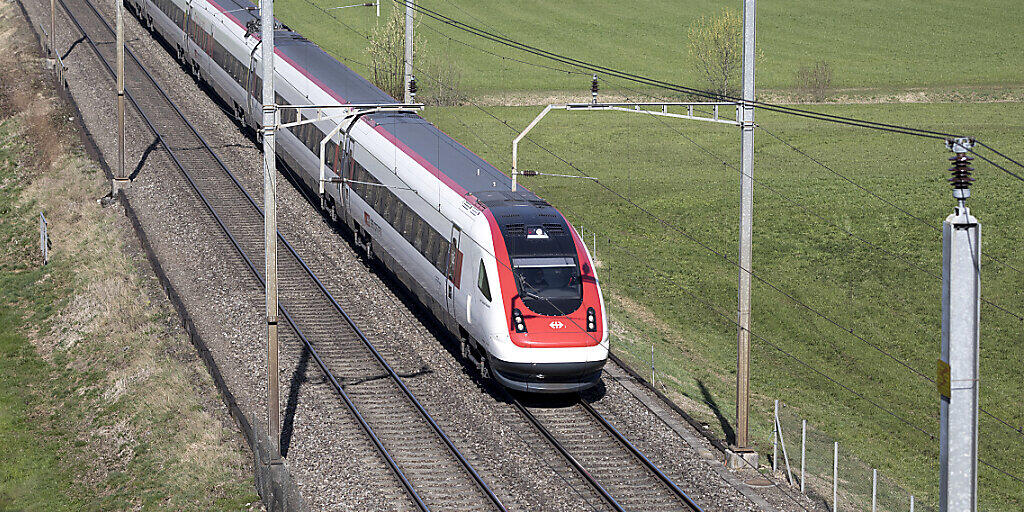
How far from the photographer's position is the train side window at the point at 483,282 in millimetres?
22236

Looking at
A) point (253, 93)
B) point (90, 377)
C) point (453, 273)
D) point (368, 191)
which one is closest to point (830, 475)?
point (453, 273)

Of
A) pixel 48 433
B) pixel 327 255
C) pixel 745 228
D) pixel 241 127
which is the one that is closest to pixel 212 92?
pixel 241 127

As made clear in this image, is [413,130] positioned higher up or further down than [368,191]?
higher up

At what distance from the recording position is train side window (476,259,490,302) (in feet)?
73.0

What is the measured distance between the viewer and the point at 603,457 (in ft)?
68.7

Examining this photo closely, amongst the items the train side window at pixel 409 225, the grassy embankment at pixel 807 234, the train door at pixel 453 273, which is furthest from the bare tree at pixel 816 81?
the train door at pixel 453 273

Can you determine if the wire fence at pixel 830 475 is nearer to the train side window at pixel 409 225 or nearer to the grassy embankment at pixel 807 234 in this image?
the grassy embankment at pixel 807 234

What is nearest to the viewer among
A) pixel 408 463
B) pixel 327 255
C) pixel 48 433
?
pixel 408 463

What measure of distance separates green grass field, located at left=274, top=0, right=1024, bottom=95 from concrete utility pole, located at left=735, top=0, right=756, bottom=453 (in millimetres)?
55792

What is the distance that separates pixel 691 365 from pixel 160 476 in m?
14.7

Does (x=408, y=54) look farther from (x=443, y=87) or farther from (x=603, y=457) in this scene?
(x=443, y=87)

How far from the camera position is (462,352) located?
24.3m

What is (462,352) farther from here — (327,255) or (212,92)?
(212,92)

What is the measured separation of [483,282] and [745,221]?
211 inches
